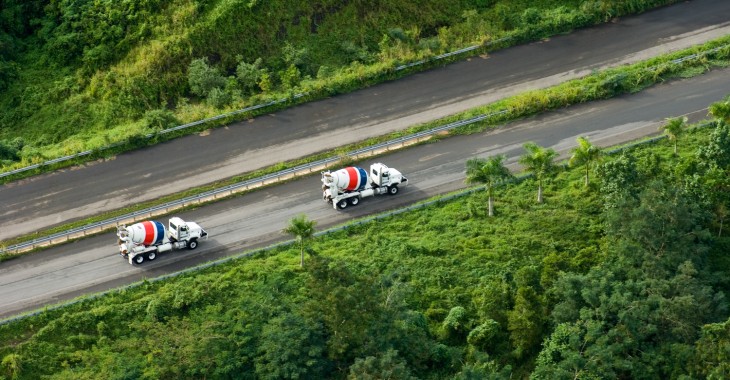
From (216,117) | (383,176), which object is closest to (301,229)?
(383,176)

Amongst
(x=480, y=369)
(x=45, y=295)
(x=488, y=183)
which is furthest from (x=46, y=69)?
(x=480, y=369)

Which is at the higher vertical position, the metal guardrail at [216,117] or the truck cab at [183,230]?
the metal guardrail at [216,117]

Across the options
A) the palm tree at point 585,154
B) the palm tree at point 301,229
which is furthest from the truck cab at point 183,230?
the palm tree at point 585,154

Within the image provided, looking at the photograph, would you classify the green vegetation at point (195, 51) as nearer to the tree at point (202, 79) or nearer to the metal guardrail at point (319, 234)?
the tree at point (202, 79)

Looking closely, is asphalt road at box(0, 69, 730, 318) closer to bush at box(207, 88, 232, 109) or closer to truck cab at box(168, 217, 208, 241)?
truck cab at box(168, 217, 208, 241)

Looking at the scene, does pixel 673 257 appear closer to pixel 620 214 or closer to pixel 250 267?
pixel 620 214

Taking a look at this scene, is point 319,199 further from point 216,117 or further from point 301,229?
point 216,117
